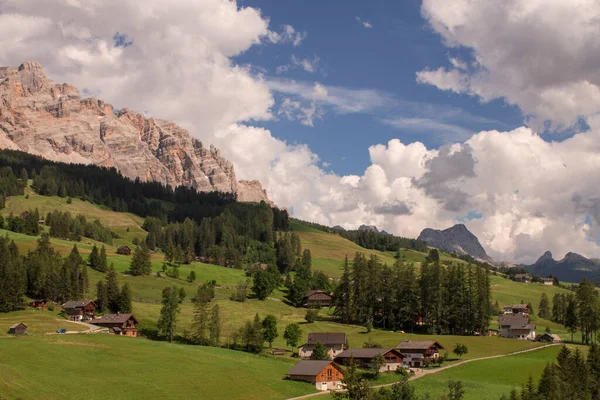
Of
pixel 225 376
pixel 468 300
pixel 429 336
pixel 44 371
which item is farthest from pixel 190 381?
pixel 468 300

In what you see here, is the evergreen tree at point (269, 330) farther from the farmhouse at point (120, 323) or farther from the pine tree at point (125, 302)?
the pine tree at point (125, 302)

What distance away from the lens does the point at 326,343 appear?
11925 centimetres

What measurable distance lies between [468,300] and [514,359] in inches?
1282

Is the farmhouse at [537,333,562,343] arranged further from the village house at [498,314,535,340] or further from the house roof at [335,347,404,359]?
the house roof at [335,347,404,359]

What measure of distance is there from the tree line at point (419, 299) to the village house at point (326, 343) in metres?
20.5

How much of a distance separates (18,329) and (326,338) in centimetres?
5849

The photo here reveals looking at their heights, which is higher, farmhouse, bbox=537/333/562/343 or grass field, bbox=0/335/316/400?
farmhouse, bbox=537/333/562/343

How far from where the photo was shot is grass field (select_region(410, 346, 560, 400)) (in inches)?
3409

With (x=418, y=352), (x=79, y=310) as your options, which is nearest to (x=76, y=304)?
(x=79, y=310)

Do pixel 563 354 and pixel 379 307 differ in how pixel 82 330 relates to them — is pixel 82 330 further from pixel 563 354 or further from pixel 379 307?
pixel 563 354

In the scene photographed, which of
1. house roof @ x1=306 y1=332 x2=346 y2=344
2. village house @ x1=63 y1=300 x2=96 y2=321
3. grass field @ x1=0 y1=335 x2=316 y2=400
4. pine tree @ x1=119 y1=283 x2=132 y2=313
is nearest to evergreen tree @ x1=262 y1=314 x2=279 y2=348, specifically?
house roof @ x1=306 y1=332 x2=346 y2=344

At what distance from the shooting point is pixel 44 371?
253 ft

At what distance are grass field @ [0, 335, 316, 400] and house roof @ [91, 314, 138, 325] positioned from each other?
20.1m

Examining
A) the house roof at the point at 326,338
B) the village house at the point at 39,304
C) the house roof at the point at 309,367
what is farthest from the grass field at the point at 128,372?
the village house at the point at 39,304
